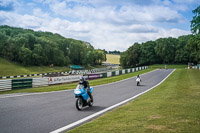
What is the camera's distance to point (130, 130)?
6348 mm

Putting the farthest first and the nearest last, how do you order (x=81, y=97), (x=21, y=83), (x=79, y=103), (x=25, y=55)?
(x=25, y=55) < (x=21, y=83) < (x=81, y=97) < (x=79, y=103)

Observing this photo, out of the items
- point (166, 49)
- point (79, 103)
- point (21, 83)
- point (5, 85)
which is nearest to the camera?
point (79, 103)

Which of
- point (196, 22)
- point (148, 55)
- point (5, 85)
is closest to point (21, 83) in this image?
point (5, 85)

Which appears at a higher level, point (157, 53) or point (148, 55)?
point (157, 53)

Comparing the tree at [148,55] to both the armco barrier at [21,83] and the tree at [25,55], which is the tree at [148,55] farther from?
the armco barrier at [21,83]

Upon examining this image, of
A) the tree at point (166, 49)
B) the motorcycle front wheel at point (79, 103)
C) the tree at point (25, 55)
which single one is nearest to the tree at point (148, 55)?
the tree at point (166, 49)

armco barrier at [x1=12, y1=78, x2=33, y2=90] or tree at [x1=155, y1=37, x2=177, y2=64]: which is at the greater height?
tree at [x1=155, y1=37, x2=177, y2=64]

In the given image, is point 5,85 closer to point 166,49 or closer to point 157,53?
point 166,49

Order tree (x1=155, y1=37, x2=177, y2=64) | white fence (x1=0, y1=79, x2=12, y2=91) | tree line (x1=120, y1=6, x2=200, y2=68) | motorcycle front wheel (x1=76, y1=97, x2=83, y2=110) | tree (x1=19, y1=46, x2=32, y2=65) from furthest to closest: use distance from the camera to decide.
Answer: tree (x1=155, y1=37, x2=177, y2=64), tree line (x1=120, y1=6, x2=200, y2=68), tree (x1=19, y1=46, x2=32, y2=65), white fence (x1=0, y1=79, x2=12, y2=91), motorcycle front wheel (x1=76, y1=97, x2=83, y2=110)

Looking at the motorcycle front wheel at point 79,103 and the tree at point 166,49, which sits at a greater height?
Result: the tree at point 166,49

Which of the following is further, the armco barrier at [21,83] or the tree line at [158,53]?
the tree line at [158,53]

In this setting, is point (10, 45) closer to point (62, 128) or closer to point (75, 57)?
point (75, 57)

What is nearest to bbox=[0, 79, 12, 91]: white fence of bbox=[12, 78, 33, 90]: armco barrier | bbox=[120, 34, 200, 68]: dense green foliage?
Answer: bbox=[12, 78, 33, 90]: armco barrier

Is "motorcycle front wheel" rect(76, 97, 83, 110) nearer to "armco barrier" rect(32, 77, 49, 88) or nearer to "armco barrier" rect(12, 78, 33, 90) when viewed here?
"armco barrier" rect(12, 78, 33, 90)
